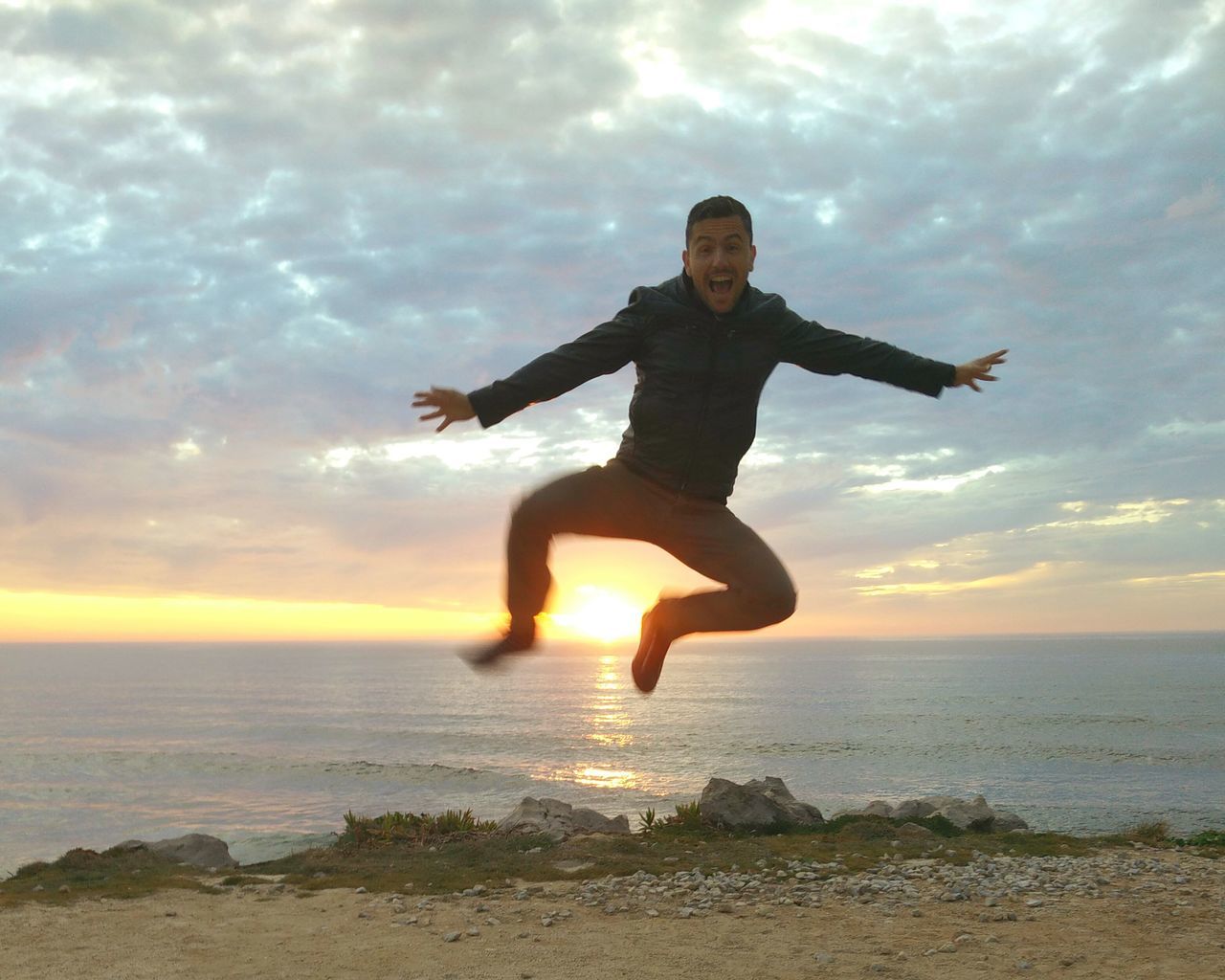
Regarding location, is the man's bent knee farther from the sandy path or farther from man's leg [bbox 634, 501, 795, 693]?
the sandy path

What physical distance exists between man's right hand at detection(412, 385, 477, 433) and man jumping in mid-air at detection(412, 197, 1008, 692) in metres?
0.05

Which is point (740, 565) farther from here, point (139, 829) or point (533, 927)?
point (139, 829)

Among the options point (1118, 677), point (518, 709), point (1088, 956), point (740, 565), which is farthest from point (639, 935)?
point (1118, 677)

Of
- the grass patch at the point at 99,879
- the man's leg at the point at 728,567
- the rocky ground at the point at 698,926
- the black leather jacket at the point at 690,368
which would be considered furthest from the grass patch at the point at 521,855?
the black leather jacket at the point at 690,368

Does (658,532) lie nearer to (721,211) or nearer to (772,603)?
(772,603)

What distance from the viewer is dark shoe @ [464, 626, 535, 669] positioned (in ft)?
16.6

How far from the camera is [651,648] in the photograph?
5.24 m

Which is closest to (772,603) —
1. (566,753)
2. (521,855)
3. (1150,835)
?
(521,855)

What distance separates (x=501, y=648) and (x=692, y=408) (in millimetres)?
1578

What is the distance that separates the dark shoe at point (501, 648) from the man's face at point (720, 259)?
75.1 inches

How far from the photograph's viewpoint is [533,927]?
14250mm

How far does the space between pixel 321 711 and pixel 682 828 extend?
7163cm

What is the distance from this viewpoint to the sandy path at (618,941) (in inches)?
480

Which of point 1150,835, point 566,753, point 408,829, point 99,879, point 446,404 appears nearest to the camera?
point 446,404
